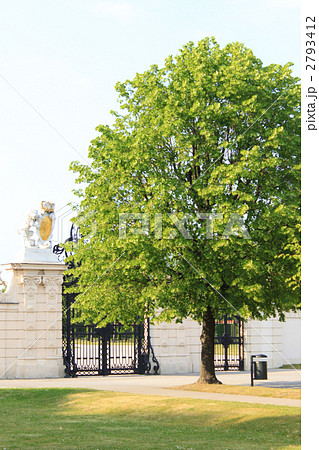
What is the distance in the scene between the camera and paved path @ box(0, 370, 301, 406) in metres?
16.4

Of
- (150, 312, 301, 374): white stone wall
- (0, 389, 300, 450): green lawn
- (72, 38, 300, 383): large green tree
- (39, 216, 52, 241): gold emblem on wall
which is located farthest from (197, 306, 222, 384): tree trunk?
(39, 216, 52, 241): gold emblem on wall

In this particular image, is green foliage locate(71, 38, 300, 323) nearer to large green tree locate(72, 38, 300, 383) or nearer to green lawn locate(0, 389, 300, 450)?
large green tree locate(72, 38, 300, 383)

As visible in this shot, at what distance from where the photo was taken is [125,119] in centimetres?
1981

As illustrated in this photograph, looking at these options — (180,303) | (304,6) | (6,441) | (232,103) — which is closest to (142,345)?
(180,303)

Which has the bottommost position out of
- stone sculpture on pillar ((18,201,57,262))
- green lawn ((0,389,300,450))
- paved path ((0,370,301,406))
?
paved path ((0,370,301,406))

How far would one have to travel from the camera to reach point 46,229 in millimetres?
24078

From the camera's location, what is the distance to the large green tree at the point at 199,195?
17312mm

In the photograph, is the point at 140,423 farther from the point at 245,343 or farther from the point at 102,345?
the point at 245,343

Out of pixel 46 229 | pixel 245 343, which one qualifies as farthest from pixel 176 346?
pixel 46 229

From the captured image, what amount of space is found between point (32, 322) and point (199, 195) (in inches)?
344

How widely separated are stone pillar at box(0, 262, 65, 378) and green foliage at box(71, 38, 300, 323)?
14.1ft

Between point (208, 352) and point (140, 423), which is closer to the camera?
point (140, 423)

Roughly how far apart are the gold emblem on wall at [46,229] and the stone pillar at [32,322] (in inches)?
47.2

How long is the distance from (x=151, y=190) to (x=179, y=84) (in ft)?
10.7
